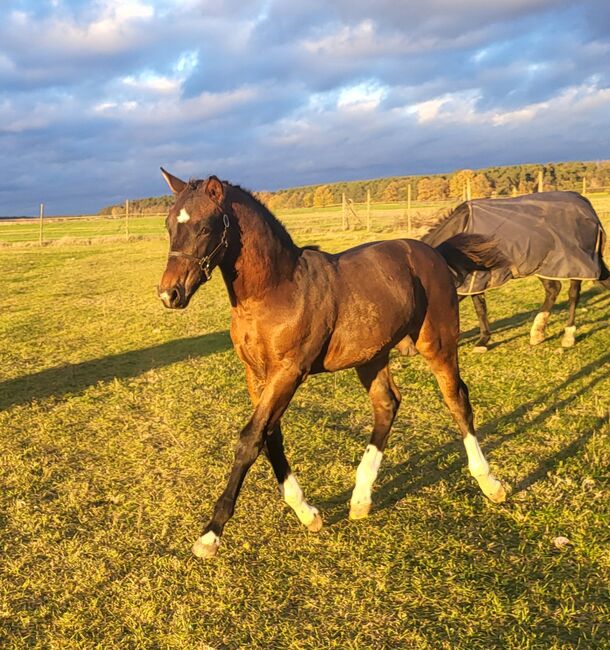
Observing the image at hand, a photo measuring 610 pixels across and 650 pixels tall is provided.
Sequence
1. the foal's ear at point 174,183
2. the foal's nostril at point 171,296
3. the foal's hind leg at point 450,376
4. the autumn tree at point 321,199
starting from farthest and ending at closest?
the autumn tree at point 321,199 < the foal's hind leg at point 450,376 < the foal's ear at point 174,183 < the foal's nostril at point 171,296

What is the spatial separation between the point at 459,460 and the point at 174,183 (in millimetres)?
3296

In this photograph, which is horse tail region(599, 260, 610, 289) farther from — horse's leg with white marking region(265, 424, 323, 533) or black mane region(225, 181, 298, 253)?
horse's leg with white marking region(265, 424, 323, 533)

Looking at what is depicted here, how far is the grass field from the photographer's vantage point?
300cm

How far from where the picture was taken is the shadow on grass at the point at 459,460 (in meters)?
4.36

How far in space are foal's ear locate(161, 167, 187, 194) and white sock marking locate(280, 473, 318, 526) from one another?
1974mm

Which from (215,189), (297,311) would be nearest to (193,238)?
(215,189)

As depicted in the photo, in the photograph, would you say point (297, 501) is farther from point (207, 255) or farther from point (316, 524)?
point (207, 255)

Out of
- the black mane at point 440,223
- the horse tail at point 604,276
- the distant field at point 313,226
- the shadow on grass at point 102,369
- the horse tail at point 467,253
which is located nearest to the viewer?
the horse tail at point 467,253

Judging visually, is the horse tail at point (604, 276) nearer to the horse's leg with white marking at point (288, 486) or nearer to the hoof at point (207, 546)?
the horse's leg with white marking at point (288, 486)

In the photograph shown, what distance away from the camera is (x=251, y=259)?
352cm

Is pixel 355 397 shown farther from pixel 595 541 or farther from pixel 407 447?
pixel 595 541

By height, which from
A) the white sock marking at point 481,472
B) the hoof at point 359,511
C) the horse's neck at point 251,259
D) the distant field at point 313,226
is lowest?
the hoof at point 359,511

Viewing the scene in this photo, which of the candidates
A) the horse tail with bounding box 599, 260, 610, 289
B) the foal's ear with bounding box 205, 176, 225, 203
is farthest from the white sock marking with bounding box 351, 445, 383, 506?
the horse tail with bounding box 599, 260, 610, 289

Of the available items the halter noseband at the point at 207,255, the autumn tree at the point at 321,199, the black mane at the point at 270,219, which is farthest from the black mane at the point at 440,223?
the autumn tree at the point at 321,199
